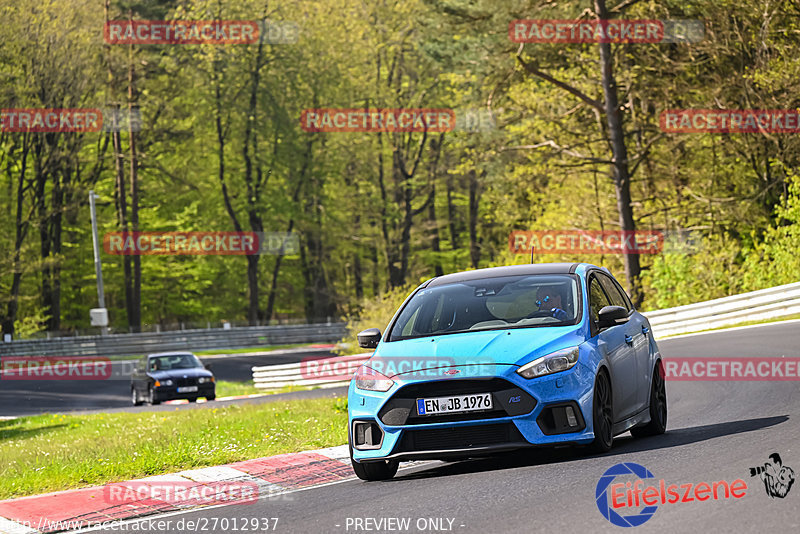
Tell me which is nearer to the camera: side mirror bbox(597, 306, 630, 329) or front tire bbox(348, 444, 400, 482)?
front tire bbox(348, 444, 400, 482)


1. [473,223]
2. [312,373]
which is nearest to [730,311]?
[312,373]

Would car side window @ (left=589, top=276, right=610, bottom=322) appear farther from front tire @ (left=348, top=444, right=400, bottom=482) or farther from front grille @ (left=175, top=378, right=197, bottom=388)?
front grille @ (left=175, top=378, right=197, bottom=388)

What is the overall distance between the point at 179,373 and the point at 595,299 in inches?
891

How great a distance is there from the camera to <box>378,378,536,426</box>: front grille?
8328mm

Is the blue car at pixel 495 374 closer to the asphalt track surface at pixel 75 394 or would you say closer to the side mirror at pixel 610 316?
the side mirror at pixel 610 316

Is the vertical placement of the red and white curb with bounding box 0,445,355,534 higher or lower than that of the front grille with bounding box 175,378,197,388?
higher

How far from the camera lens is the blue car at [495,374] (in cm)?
837

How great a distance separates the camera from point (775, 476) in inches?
289

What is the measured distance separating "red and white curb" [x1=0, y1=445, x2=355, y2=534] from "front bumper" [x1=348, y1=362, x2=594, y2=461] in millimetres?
1241

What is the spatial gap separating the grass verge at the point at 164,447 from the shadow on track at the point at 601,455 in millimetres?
2392

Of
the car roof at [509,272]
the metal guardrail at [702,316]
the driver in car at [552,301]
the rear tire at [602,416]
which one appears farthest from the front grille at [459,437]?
the metal guardrail at [702,316]

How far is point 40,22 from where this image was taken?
177 feet

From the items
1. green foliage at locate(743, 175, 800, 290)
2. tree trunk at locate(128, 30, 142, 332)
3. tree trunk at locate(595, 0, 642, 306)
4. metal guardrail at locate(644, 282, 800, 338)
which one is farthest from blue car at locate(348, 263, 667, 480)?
tree trunk at locate(128, 30, 142, 332)

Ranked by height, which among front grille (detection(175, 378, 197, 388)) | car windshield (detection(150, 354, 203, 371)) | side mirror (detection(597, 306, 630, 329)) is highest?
side mirror (detection(597, 306, 630, 329))
